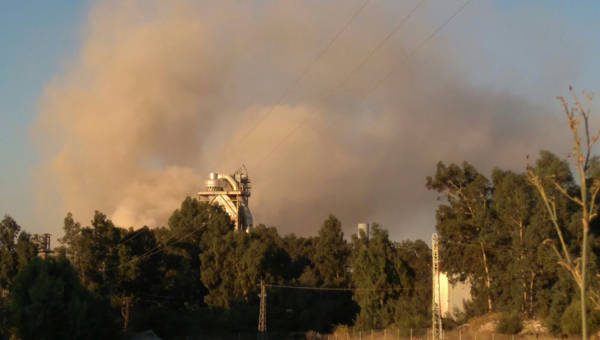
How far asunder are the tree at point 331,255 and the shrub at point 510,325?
112ft

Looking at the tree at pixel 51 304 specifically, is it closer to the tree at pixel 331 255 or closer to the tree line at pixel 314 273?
the tree line at pixel 314 273

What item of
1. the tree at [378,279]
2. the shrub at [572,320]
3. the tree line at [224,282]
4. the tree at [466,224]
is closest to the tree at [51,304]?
the tree line at [224,282]

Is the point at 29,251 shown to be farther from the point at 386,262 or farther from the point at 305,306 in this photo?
the point at 386,262

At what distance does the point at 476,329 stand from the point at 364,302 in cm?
1712

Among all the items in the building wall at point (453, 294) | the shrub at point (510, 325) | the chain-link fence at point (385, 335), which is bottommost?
the chain-link fence at point (385, 335)

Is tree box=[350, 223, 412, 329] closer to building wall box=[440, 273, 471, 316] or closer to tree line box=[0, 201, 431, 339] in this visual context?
tree line box=[0, 201, 431, 339]

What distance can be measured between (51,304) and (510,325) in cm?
4148

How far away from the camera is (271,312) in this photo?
80812mm

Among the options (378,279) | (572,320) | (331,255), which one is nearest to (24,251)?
(331,255)

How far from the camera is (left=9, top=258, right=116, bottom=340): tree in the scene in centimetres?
5803

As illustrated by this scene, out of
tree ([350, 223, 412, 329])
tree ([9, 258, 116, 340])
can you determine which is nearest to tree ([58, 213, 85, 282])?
tree ([9, 258, 116, 340])

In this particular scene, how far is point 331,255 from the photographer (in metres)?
96.0

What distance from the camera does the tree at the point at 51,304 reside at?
5803 centimetres

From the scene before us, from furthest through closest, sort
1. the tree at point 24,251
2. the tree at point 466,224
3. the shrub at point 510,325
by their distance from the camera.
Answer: the tree at point 24,251, the tree at point 466,224, the shrub at point 510,325
